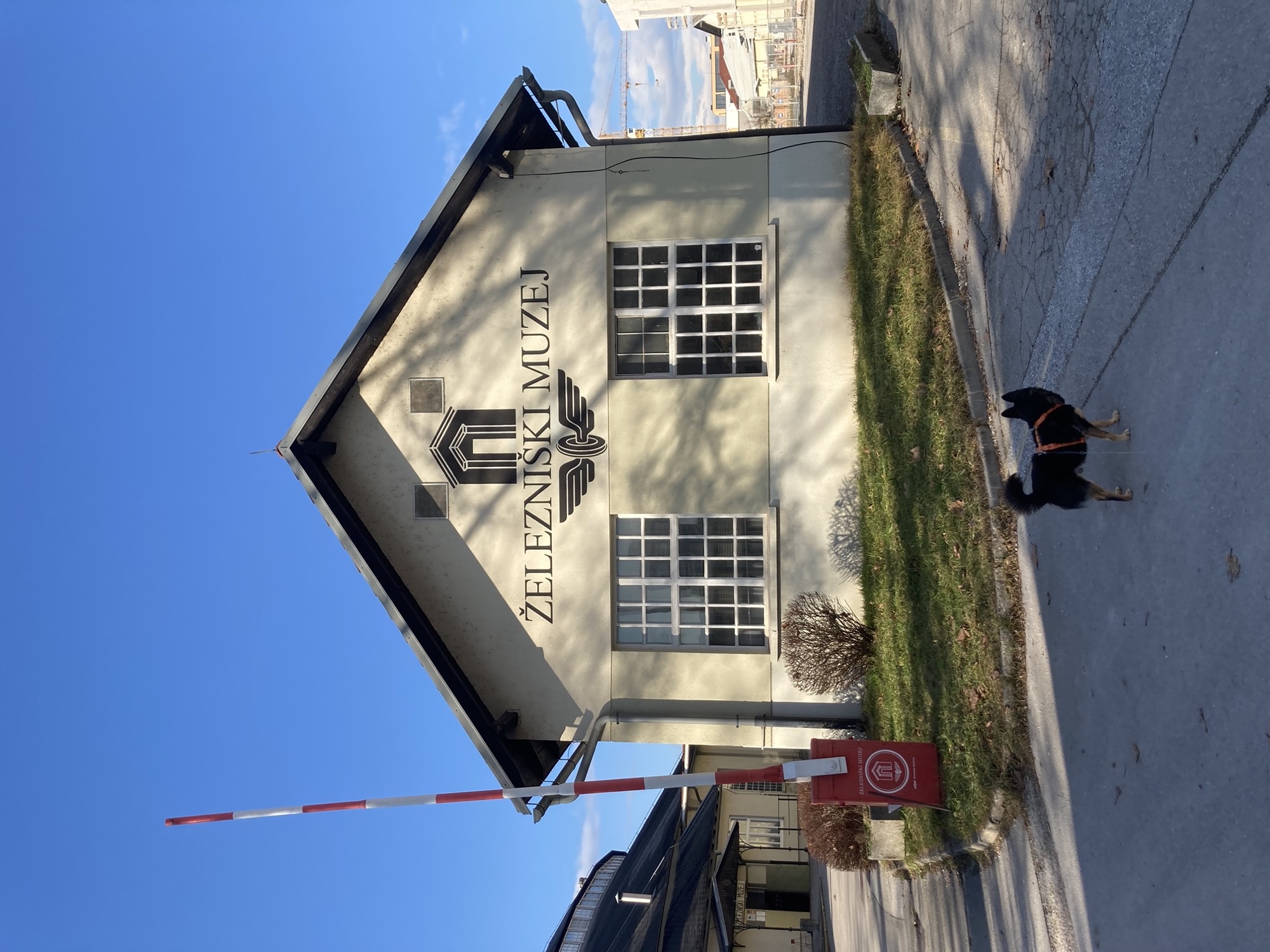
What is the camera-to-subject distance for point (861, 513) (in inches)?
465

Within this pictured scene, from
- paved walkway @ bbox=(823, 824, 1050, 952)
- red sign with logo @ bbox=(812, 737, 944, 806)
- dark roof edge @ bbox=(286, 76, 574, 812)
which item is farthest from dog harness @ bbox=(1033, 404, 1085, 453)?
dark roof edge @ bbox=(286, 76, 574, 812)

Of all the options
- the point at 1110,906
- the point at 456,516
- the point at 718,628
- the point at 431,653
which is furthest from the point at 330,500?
the point at 1110,906

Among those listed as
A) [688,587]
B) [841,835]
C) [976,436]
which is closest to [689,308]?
[688,587]

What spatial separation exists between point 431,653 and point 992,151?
9.54m

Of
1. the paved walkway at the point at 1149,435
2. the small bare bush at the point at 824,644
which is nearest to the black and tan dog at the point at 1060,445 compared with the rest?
the paved walkway at the point at 1149,435

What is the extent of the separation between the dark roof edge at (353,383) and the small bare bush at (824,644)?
174 inches

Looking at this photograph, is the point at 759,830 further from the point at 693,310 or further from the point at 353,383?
the point at 353,383

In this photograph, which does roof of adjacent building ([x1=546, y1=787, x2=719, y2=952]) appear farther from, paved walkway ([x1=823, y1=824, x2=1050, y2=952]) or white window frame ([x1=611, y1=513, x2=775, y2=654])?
white window frame ([x1=611, y1=513, x2=775, y2=654])

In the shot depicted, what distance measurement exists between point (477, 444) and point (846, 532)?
219 inches

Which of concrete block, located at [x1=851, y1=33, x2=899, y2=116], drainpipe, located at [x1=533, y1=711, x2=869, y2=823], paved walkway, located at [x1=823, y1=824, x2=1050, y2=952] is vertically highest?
concrete block, located at [x1=851, y1=33, x2=899, y2=116]

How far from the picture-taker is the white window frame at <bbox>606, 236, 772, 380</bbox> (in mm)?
11961

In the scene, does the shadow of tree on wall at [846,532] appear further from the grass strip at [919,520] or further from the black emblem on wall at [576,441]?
the black emblem on wall at [576,441]

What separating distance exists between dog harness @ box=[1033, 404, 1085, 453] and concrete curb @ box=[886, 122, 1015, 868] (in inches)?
85.5

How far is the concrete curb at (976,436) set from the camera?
783 centimetres
